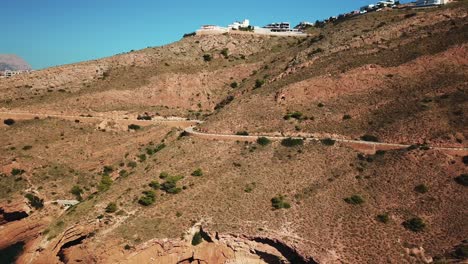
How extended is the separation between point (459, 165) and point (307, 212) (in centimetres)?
1618

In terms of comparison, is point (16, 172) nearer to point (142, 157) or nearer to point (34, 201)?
point (34, 201)

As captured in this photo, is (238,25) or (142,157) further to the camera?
(238,25)

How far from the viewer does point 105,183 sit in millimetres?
53844

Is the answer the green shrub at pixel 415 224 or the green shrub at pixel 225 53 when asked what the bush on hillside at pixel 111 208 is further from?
the green shrub at pixel 225 53

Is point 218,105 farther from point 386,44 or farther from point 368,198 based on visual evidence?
point 368,198

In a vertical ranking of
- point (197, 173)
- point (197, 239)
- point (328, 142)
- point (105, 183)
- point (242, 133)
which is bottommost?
point (197, 239)

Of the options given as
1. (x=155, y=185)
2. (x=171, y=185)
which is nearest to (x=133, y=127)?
(x=155, y=185)

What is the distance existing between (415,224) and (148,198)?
25.4 metres

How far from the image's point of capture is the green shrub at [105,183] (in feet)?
171

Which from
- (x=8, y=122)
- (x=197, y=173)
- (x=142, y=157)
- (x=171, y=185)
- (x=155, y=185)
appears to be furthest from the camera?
(x=8, y=122)

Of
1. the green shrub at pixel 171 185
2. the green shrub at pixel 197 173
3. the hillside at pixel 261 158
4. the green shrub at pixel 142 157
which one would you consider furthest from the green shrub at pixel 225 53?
the green shrub at pixel 171 185

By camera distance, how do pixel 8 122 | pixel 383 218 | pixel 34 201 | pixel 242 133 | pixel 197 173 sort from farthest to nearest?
pixel 8 122, pixel 242 133, pixel 34 201, pixel 197 173, pixel 383 218

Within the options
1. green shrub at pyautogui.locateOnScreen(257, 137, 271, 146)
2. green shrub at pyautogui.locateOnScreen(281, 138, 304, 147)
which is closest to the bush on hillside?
green shrub at pyautogui.locateOnScreen(257, 137, 271, 146)

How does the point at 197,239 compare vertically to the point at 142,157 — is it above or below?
below
